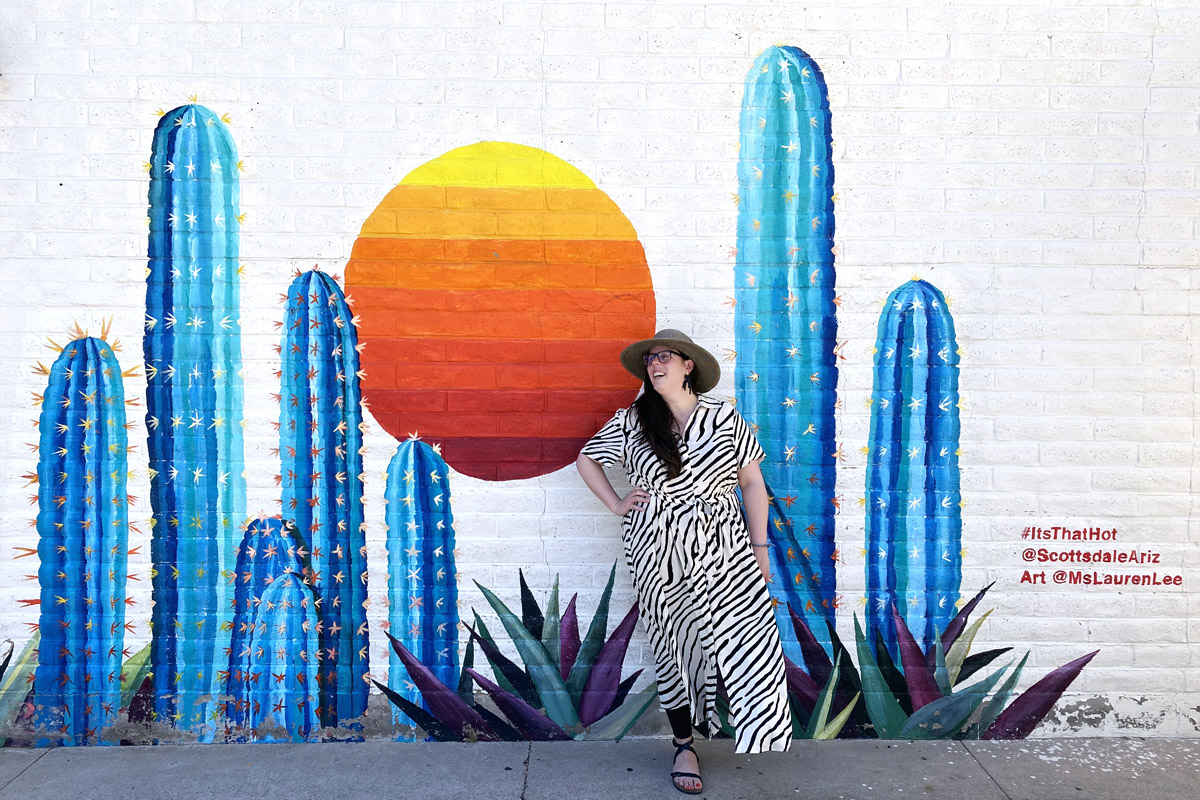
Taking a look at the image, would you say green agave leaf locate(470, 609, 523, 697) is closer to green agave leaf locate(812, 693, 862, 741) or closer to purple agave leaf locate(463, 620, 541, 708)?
purple agave leaf locate(463, 620, 541, 708)

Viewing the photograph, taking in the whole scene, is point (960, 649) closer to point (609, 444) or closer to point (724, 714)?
point (724, 714)

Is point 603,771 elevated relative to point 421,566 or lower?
lower

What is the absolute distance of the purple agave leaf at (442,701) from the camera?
362cm

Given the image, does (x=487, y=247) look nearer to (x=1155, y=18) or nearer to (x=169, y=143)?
(x=169, y=143)

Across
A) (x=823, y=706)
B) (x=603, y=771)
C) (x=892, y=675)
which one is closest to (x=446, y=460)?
(x=603, y=771)

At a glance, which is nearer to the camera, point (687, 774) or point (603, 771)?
point (687, 774)

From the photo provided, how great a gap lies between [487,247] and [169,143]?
4.87ft

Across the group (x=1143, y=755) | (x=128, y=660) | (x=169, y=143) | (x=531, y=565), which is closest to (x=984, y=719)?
(x=1143, y=755)

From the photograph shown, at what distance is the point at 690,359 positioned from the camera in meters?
3.32

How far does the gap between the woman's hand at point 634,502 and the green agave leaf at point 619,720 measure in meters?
0.94

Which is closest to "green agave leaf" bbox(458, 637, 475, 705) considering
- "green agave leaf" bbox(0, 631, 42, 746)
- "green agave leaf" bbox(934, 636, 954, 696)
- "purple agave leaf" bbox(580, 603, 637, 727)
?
"purple agave leaf" bbox(580, 603, 637, 727)

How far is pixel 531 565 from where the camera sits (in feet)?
11.9

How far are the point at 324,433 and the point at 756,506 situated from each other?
76.5 inches

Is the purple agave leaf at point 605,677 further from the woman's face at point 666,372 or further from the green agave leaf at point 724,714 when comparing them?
the woman's face at point 666,372
